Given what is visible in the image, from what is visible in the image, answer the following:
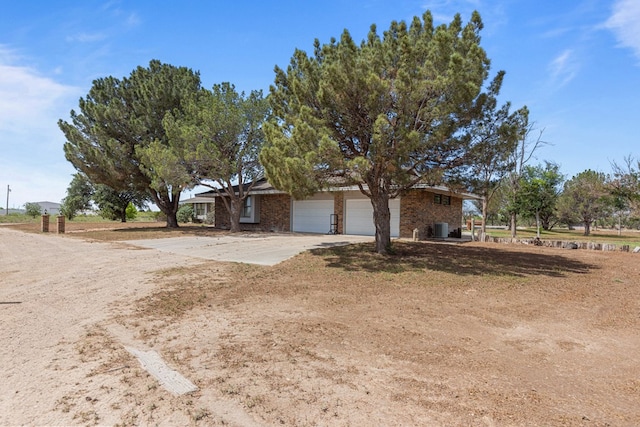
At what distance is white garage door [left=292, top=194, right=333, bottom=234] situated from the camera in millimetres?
19781

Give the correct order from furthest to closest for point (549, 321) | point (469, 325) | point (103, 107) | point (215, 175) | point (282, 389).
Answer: point (103, 107) < point (215, 175) < point (549, 321) < point (469, 325) < point (282, 389)

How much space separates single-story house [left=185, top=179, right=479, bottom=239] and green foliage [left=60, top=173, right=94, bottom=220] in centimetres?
2246

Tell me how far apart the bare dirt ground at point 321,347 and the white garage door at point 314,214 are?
1126 centimetres

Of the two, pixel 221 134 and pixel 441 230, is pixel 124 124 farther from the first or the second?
pixel 441 230

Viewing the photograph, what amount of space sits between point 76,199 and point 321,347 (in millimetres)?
41735

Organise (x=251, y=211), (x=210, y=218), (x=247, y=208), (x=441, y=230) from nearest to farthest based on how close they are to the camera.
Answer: (x=441, y=230) → (x=251, y=211) → (x=247, y=208) → (x=210, y=218)

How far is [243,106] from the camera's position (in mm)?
18344

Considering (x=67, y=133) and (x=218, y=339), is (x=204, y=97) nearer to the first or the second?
(x=67, y=133)

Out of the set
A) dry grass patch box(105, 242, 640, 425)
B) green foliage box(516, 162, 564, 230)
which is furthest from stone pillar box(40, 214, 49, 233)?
green foliage box(516, 162, 564, 230)

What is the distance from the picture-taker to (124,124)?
21.6 m

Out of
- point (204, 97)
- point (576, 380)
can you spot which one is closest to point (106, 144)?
point (204, 97)

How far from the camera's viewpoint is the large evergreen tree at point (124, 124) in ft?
68.4

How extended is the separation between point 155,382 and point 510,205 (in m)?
22.0

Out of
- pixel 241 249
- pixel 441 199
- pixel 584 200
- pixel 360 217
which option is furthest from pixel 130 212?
pixel 584 200
